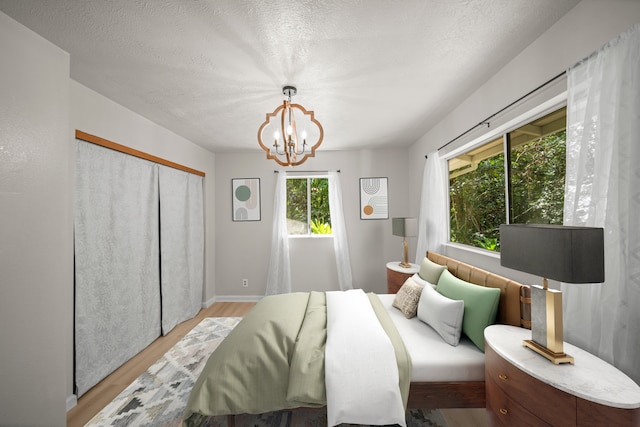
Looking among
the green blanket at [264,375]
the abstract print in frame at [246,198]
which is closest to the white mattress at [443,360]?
the green blanket at [264,375]

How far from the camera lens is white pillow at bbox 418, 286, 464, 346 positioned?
183 centimetres

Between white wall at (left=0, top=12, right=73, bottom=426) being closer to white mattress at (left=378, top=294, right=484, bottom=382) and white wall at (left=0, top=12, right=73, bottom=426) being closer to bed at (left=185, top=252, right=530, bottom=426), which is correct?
bed at (left=185, top=252, right=530, bottom=426)

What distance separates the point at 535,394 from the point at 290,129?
2019 millimetres

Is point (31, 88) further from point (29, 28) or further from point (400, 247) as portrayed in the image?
point (400, 247)

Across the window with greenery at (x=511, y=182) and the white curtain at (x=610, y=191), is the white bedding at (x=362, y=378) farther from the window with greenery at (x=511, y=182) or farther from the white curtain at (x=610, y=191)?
the window with greenery at (x=511, y=182)

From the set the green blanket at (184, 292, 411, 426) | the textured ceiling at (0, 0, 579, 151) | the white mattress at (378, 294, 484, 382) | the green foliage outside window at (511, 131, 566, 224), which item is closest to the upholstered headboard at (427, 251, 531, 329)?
the white mattress at (378, 294, 484, 382)

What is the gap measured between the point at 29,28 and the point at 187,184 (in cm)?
230

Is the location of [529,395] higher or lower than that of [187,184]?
lower

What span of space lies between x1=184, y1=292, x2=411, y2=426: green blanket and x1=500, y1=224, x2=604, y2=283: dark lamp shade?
36.7 inches

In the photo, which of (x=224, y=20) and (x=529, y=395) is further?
(x=224, y=20)

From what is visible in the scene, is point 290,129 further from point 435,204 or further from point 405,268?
point 405,268

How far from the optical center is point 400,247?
14.5ft

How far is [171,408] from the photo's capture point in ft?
6.53

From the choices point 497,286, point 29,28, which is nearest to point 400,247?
point 497,286
